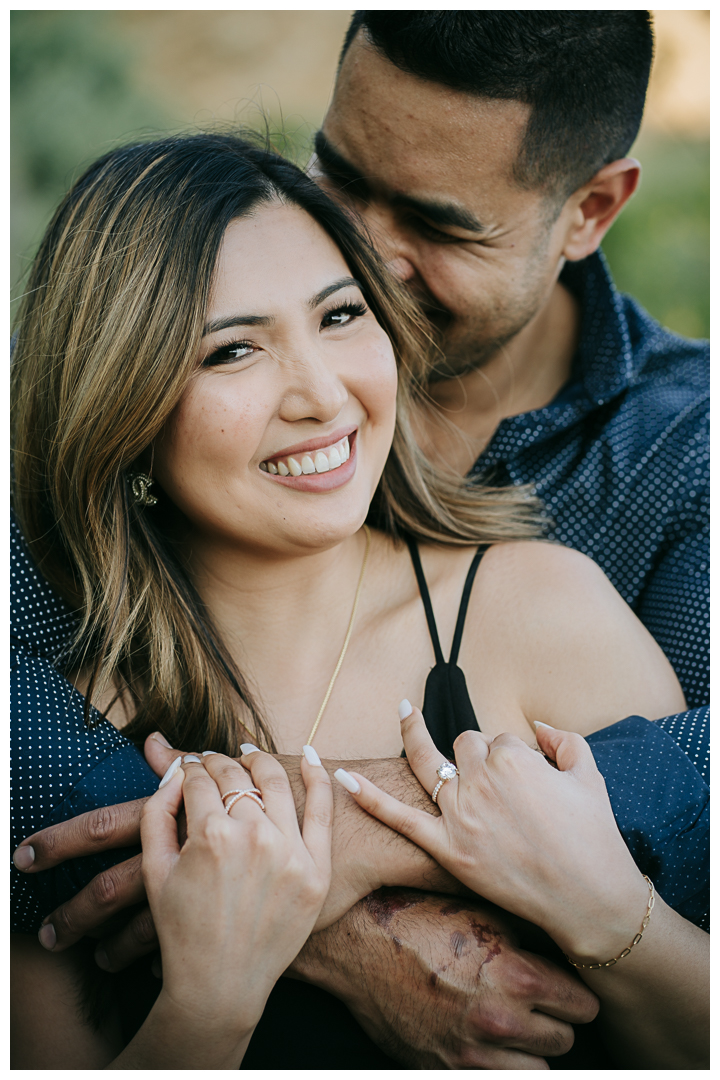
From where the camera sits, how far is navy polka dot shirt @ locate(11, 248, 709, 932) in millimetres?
1717

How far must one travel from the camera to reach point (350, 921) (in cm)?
163

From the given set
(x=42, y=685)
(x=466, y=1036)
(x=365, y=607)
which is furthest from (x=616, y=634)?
(x=42, y=685)

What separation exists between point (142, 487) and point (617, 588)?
1.42m

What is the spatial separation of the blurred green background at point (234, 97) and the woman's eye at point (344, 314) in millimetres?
4328

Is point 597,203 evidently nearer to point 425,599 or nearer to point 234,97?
point 425,599

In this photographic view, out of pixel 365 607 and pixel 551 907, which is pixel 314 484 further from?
pixel 551 907

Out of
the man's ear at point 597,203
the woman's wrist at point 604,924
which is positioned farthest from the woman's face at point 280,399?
the man's ear at point 597,203

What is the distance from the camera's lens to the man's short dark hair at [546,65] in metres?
2.27

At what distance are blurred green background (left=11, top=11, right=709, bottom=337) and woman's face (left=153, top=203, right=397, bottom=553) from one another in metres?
4.38

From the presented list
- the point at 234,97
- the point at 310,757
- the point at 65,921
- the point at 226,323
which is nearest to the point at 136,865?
the point at 65,921

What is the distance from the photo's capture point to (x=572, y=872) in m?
1.53

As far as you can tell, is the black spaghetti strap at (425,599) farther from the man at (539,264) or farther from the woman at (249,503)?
the man at (539,264)

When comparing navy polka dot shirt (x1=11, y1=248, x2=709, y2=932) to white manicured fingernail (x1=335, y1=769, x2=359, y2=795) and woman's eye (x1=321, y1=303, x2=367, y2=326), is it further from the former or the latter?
woman's eye (x1=321, y1=303, x2=367, y2=326)

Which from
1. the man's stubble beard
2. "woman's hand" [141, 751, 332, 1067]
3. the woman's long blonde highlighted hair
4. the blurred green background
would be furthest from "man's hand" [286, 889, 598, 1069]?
the blurred green background
